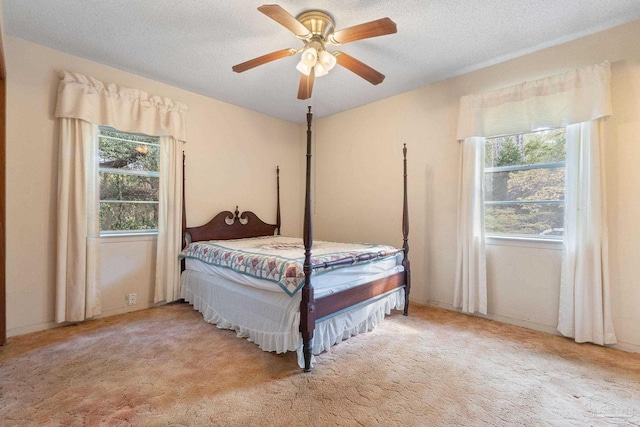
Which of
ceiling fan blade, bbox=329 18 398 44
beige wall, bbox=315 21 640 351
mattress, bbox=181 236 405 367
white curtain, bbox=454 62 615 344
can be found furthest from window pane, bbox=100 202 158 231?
white curtain, bbox=454 62 615 344

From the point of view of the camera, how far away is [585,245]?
2377 millimetres

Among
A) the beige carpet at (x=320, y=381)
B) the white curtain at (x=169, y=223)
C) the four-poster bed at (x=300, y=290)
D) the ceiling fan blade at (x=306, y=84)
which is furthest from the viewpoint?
the white curtain at (x=169, y=223)

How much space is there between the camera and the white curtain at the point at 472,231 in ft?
9.61

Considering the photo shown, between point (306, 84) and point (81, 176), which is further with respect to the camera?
point (81, 176)

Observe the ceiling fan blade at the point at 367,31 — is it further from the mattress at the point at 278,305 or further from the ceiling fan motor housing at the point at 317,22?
the mattress at the point at 278,305

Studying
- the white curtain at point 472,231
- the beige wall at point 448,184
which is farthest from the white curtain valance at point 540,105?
the white curtain at point 472,231

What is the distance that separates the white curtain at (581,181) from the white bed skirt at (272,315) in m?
1.48

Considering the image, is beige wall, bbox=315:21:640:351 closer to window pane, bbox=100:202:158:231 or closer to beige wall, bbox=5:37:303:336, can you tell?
beige wall, bbox=5:37:303:336

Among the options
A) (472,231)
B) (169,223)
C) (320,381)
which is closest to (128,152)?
(169,223)

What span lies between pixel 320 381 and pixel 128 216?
2.78m

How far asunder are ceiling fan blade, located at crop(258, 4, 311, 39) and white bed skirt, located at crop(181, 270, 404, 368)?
6.21 ft

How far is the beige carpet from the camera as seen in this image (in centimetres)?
157

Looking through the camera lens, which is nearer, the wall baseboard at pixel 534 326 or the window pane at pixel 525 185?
the wall baseboard at pixel 534 326

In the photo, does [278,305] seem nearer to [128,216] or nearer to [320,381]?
[320,381]
